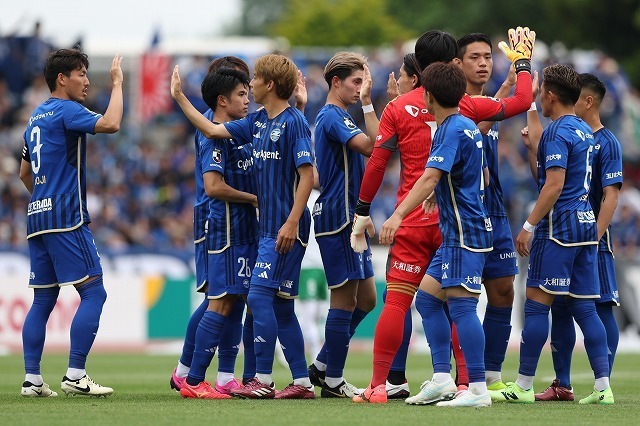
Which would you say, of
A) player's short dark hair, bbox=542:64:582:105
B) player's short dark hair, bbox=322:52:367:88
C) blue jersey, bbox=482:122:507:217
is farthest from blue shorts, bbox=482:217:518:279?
player's short dark hair, bbox=322:52:367:88

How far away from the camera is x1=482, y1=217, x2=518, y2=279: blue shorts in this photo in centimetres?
931

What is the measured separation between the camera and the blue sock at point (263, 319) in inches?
356

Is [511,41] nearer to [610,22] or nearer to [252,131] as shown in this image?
[252,131]

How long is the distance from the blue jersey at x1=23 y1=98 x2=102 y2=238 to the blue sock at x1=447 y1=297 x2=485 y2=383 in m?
3.09

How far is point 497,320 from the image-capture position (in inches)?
372

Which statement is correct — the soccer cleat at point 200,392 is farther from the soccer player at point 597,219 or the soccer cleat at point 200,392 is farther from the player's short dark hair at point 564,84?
the player's short dark hair at point 564,84

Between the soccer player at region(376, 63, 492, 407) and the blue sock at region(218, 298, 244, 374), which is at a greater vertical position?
the soccer player at region(376, 63, 492, 407)

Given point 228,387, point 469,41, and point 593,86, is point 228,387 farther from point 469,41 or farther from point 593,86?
point 593,86

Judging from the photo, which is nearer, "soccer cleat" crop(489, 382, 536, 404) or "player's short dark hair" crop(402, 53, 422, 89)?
"soccer cleat" crop(489, 382, 536, 404)

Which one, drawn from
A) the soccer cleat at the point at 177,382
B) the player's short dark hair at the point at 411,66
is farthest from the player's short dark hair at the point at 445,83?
the soccer cleat at the point at 177,382

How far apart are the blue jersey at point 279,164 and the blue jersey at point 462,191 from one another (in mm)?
1193

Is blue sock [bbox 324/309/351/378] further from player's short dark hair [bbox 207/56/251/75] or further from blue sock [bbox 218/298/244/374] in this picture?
player's short dark hair [bbox 207/56/251/75]

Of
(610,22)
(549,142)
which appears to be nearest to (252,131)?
(549,142)

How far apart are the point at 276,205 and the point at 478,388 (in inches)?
83.7
